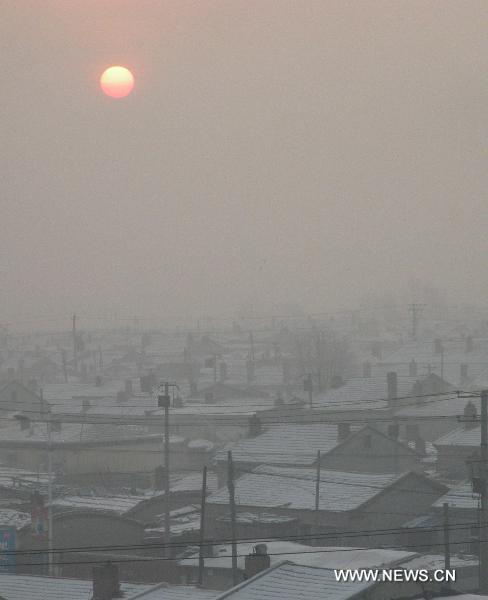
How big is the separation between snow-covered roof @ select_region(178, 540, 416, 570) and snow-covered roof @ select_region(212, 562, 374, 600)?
21.8 ft

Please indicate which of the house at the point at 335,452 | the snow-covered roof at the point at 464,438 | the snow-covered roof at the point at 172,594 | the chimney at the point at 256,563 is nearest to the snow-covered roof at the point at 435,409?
the snow-covered roof at the point at 464,438

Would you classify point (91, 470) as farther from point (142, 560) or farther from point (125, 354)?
point (125, 354)

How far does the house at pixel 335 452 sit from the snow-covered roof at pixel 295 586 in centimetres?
2127

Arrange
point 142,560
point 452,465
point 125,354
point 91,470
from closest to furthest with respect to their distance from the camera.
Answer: point 142,560
point 452,465
point 91,470
point 125,354

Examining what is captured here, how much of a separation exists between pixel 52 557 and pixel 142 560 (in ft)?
7.64

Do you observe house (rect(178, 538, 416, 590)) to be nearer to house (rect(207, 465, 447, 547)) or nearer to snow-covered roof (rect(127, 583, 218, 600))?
house (rect(207, 465, 447, 547))

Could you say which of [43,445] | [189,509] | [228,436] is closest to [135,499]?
[189,509]

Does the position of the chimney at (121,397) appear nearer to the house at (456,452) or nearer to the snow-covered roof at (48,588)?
the house at (456,452)

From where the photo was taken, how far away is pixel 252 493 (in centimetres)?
3328

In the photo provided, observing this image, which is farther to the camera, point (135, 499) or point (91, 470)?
point (91, 470)

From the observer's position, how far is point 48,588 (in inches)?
743

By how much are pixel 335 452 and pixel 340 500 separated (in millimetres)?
7444

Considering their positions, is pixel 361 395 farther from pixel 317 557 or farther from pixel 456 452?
pixel 317 557

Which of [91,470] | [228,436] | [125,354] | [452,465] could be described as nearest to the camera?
[452,465]
